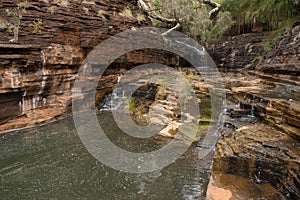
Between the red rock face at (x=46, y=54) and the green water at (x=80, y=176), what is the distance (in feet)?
5.31

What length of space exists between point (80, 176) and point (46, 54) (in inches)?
186

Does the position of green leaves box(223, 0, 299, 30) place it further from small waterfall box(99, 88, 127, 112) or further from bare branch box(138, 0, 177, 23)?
small waterfall box(99, 88, 127, 112)

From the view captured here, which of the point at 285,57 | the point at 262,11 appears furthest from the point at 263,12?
the point at 285,57

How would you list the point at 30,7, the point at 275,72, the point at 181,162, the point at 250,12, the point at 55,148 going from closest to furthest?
the point at 181,162, the point at 55,148, the point at 30,7, the point at 275,72, the point at 250,12

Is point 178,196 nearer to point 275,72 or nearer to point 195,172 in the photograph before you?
point 195,172

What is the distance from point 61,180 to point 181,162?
2.37 meters

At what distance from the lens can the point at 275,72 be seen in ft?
34.4

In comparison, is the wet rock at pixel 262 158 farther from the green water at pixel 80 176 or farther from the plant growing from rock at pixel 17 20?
the plant growing from rock at pixel 17 20

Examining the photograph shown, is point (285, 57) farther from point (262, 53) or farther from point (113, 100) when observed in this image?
point (113, 100)

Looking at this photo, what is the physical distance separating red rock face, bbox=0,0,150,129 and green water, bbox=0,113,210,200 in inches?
63.7

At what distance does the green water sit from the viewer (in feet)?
13.6

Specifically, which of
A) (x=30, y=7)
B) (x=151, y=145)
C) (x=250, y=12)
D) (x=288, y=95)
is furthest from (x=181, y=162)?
(x=250, y=12)

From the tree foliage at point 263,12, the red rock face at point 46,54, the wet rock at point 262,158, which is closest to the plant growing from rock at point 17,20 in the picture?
the red rock face at point 46,54

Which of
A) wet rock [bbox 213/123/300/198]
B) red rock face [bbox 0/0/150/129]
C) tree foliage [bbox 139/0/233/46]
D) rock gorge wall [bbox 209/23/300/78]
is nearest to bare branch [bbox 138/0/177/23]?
tree foliage [bbox 139/0/233/46]
